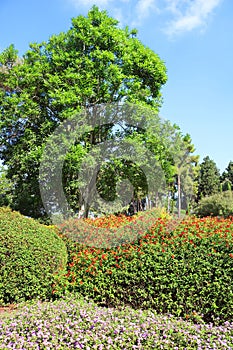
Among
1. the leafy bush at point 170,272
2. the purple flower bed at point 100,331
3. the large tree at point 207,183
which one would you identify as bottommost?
the purple flower bed at point 100,331

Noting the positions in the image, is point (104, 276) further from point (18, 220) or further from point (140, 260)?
point (18, 220)

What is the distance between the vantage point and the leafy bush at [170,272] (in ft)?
15.4

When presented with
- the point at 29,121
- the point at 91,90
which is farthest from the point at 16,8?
the point at 29,121

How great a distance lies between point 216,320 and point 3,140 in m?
13.7

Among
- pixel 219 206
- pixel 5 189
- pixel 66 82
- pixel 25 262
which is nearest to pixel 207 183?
pixel 219 206

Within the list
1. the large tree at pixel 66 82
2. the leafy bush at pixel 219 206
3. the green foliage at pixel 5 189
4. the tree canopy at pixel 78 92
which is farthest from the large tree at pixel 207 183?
the green foliage at pixel 5 189

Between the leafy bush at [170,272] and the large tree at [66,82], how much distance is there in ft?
27.8

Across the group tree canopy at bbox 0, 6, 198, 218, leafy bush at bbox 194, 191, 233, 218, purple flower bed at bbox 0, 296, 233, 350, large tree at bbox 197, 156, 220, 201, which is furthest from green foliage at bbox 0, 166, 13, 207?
large tree at bbox 197, 156, 220, 201

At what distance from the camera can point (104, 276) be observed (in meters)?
5.45

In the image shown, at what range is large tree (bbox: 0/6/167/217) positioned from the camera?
47.6ft

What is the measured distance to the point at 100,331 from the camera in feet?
12.4

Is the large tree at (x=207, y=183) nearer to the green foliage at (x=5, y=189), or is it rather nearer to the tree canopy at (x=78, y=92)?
the tree canopy at (x=78, y=92)

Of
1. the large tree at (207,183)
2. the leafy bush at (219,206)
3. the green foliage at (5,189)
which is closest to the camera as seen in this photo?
the green foliage at (5,189)

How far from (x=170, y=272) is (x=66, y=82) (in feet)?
38.1
